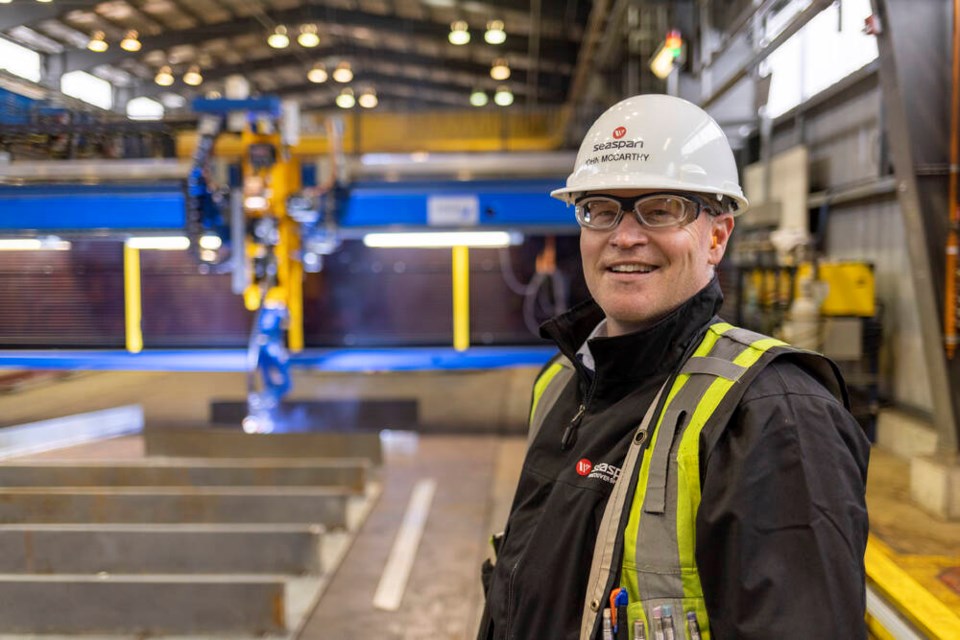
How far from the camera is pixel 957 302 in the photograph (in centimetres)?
397

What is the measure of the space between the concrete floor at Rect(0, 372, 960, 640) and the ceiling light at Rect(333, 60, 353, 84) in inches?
187

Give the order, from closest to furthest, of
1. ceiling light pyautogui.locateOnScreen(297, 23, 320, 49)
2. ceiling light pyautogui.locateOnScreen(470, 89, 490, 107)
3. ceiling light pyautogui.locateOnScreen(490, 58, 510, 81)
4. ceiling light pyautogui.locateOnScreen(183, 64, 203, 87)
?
1. ceiling light pyautogui.locateOnScreen(183, 64, 203, 87)
2. ceiling light pyautogui.locateOnScreen(297, 23, 320, 49)
3. ceiling light pyautogui.locateOnScreen(490, 58, 510, 81)
4. ceiling light pyautogui.locateOnScreen(470, 89, 490, 107)

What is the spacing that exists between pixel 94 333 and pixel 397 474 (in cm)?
426

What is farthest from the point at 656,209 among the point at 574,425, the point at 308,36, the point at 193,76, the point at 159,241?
the point at 308,36

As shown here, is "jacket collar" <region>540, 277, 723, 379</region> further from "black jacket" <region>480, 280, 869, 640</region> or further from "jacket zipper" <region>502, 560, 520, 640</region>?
"jacket zipper" <region>502, 560, 520, 640</region>

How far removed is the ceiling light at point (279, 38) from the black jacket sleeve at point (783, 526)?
5667 millimetres

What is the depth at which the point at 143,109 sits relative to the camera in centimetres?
250

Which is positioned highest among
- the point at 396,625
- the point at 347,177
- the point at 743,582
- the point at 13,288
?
the point at 347,177

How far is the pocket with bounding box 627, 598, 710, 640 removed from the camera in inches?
44.0

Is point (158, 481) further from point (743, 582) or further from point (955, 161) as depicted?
point (955, 161)

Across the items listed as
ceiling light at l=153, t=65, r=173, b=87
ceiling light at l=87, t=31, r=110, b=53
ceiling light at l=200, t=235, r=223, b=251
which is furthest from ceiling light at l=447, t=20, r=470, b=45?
ceiling light at l=87, t=31, r=110, b=53

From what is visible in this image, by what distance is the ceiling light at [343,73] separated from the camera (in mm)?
9461

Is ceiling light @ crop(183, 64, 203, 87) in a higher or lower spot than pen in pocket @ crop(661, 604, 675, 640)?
higher

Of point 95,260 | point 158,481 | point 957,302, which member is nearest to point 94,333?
point 95,260
